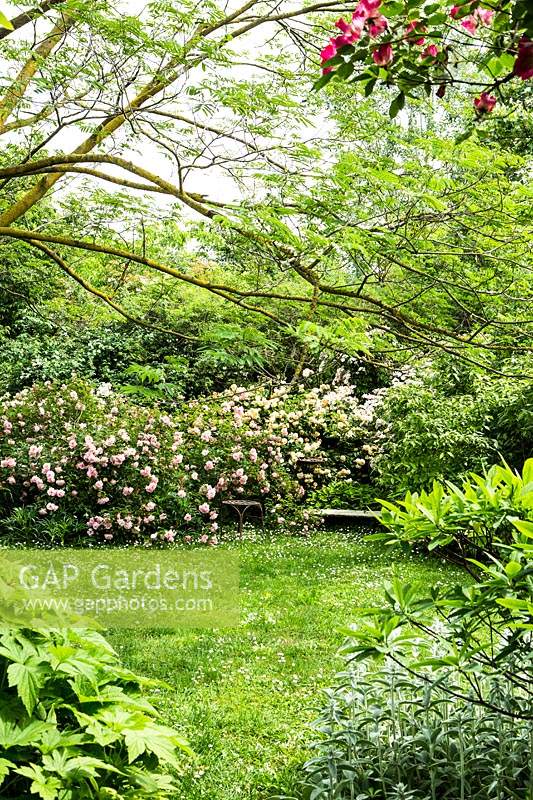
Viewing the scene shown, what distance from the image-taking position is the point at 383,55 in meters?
1.46

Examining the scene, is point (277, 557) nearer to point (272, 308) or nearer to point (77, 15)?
point (272, 308)

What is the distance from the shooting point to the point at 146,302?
517 cm

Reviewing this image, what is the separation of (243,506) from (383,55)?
7.18 m

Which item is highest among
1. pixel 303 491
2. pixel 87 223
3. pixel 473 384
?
pixel 87 223

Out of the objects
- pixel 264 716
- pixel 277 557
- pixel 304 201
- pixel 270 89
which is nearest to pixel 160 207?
pixel 270 89

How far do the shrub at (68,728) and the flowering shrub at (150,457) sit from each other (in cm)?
519

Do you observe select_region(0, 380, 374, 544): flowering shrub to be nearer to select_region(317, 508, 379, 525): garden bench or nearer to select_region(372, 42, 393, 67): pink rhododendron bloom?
select_region(317, 508, 379, 525): garden bench

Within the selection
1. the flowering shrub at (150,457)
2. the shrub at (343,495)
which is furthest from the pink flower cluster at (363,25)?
the shrub at (343,495)

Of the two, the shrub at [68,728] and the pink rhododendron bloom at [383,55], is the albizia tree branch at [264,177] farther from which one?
the shrub at [68,728]

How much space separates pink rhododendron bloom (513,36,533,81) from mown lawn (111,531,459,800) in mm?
2398

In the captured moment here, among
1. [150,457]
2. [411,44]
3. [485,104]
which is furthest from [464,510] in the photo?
[150,457]

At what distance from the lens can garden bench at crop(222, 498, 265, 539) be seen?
8016 mm

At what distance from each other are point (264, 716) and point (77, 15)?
3286 millimetres

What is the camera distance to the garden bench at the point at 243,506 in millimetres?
8016
